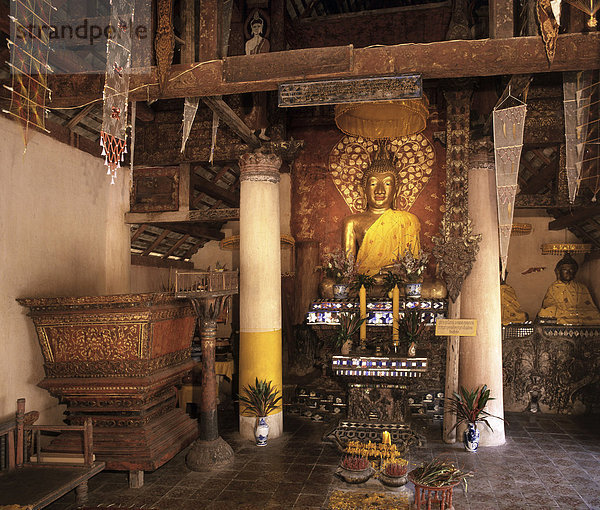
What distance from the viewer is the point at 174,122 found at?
336 inches

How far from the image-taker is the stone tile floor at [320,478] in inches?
212

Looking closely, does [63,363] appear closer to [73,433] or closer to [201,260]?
[73,433]

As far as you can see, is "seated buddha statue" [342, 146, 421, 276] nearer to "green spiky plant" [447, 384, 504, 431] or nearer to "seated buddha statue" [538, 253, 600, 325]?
"green spiky plant" [447, 384, 504, 431]

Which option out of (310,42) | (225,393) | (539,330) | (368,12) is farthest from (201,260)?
(539,330)

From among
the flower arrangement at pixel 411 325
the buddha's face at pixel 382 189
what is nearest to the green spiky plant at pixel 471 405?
the flower arrangement at pixel 411 325

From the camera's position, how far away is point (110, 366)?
5902 mm

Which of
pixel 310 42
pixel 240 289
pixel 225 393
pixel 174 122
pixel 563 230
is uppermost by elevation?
pixel 310 42

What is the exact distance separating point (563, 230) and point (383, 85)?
290 inches

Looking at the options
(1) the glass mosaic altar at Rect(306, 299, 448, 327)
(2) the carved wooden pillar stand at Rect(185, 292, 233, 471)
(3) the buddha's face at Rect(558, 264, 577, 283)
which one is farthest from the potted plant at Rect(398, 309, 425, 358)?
(3) the buddha's face at Rect(558, 264, 577, 283)

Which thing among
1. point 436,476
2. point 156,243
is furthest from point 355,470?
point 156,243

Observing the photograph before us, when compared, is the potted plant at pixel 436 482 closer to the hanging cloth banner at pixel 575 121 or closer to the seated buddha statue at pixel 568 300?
the hanging cloth banner at pixel 575 121

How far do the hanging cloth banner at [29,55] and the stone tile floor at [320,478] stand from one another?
13.4 feet

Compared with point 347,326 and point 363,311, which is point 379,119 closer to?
point 363,311

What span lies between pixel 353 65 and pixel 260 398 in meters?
4.74
